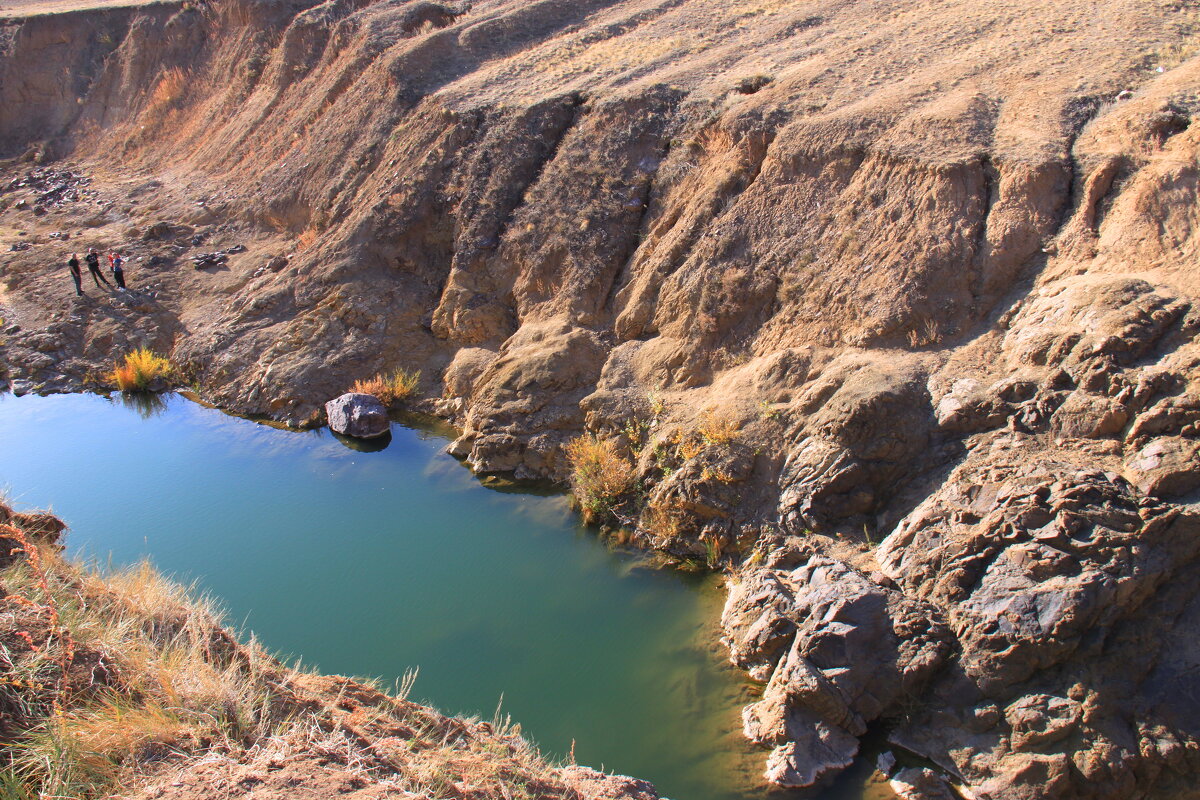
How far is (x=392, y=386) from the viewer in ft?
59.1

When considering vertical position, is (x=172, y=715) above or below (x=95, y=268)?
below

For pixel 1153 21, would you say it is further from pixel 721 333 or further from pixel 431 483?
pixel 431 483

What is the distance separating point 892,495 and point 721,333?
4.53 m

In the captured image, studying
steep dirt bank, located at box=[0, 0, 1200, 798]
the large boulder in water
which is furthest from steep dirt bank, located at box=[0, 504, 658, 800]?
the large boulder in water

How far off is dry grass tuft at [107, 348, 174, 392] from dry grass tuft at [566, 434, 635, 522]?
11042 millimetres

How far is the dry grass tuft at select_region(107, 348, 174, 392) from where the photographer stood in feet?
63.8

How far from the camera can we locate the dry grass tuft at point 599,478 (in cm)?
1370

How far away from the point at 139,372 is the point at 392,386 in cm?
632

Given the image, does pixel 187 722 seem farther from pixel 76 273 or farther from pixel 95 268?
pixel 76 273

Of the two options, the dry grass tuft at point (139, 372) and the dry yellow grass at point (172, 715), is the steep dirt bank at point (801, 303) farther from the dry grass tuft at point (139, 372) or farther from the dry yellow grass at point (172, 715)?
the dry yellow grass at point (172, 715)

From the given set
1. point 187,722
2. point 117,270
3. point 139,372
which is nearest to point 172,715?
point 187,722

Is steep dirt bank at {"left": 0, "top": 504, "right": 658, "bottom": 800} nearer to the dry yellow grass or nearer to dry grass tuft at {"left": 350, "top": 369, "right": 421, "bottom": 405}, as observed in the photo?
Answer: the dry yellow grass

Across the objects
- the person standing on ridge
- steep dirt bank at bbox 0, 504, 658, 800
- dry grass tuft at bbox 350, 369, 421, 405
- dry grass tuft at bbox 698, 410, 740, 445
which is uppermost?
the person standing on ridge

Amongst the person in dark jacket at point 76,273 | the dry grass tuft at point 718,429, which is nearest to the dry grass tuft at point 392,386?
the dry grass tuft at point 718,429
